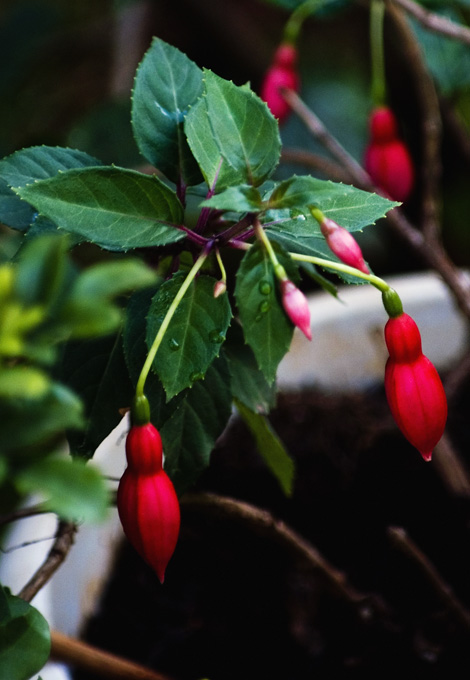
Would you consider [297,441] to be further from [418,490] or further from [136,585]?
[136,585]

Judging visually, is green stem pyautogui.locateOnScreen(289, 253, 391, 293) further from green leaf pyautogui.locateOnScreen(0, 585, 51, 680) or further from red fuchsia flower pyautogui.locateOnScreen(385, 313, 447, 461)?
green leaf pyautogui.locateOnScreen(0, 585, 51, 680)

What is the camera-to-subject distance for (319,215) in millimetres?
386

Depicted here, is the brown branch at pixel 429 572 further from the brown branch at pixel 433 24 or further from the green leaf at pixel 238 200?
the brown branch at pixel 433 24

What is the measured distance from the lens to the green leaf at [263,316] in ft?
1.25

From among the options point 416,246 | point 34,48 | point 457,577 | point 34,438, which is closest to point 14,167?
point 34,438

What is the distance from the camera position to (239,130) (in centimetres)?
41

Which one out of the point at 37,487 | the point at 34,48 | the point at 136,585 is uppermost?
the point at 37,487

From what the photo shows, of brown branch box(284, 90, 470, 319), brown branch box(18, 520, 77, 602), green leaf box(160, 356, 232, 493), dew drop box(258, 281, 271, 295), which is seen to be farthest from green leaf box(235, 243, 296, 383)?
brown branch box(284, 90, 470, 319)

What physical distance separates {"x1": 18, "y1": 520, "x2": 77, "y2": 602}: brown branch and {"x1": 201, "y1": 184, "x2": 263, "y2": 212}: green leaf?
0.90ft

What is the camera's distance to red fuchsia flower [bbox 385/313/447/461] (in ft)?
1.32

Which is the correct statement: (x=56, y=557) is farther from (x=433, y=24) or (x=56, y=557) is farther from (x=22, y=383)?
(x=433, y=24)

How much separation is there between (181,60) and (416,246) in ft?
1.20

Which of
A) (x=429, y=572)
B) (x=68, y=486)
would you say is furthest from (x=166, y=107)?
(x=429, y=572)

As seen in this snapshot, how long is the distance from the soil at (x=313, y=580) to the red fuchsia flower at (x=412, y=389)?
22 cm
